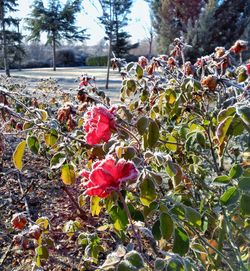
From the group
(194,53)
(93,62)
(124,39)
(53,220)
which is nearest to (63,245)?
(53,220)

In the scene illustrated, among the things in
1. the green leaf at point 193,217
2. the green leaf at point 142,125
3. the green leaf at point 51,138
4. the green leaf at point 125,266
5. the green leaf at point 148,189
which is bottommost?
the green leaf at point 125,266

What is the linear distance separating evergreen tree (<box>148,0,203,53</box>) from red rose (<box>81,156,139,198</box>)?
828 inches

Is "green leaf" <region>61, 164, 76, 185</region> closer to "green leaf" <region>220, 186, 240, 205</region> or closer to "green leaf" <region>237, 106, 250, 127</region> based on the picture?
"green leaf" <region>220, 186, 240, 205</region>

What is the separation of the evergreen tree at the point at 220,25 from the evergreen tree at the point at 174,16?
4.06 ft

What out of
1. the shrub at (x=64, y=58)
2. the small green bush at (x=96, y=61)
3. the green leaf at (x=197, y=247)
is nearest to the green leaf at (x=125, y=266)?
the green leaf at (x=197, y=247)

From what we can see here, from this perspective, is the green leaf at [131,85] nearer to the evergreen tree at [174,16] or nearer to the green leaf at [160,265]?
the green leaf at [160,265]

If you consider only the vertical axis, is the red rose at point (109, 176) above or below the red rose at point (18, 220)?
above

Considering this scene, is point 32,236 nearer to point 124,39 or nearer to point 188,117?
point 188,117

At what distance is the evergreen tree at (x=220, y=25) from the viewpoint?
19.2 meters

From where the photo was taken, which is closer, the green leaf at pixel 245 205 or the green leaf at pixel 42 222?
the green leaf at pixel 245 205

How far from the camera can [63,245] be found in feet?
8.71

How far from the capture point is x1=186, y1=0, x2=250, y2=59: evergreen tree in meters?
19.2

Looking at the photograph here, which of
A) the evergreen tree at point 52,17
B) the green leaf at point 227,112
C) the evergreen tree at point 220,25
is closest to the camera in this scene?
the green leaf at point 227,112

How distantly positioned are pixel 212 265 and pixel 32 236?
0.79 meters
